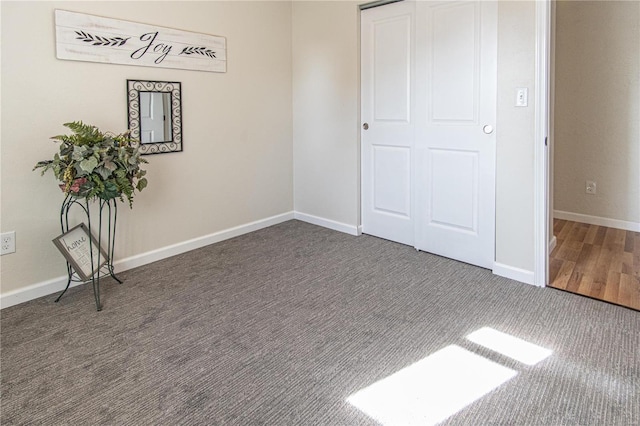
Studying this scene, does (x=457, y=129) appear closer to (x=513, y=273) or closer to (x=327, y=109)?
(x=513, y=273)

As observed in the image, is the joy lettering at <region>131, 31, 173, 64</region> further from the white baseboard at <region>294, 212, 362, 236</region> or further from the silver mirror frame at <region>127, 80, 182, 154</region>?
the white baseboard at <region>294, 212, 362, 236</region>

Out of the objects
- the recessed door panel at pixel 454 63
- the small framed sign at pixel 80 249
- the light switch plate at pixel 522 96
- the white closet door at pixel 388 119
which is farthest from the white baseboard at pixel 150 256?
the light switch plate at pixel 522 96

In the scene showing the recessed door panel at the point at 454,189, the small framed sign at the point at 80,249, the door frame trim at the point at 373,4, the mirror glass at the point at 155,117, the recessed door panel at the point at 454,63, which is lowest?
the small framed sign at the point at 80,249

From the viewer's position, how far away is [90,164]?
248cm

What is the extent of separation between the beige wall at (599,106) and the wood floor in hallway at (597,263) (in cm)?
35

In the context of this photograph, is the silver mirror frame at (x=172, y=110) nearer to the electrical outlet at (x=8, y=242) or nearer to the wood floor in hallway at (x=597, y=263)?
the electrical outlet at (x=8, y=242)

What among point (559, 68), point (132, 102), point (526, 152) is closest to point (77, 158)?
point (132, 102)

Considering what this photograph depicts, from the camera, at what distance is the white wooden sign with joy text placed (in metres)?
2.80

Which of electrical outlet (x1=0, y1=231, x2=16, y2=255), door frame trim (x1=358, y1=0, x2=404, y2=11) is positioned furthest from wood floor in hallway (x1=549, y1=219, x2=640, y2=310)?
electrical outlet (x1=0, y1=231, x2=16, y2=255)

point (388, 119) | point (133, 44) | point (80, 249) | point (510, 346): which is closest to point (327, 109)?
point (388, 119)

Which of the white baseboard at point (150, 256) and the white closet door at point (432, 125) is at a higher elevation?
the white closet door at point (432, 125)

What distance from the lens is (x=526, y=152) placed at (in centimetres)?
285

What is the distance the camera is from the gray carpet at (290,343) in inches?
68.6

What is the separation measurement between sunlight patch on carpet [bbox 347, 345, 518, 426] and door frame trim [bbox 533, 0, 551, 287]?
111 cm
